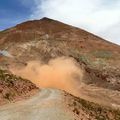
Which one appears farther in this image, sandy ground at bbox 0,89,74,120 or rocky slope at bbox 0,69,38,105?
rocky slope at bbox 0,69,38,105

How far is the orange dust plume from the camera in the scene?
3819 inches

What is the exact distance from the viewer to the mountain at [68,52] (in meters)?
103

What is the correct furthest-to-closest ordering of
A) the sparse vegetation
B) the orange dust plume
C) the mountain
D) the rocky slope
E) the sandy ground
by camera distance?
the mountain < the orange dust plume < the rocky slope < the sparse vegetation < the sandy ground

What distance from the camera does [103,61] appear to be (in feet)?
384

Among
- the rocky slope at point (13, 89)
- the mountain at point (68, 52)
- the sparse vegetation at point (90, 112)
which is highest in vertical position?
the mountain at point (68, 52)

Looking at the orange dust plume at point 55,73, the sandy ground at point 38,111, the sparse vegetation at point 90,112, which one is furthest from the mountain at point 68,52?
the sandy ground at point 38,111

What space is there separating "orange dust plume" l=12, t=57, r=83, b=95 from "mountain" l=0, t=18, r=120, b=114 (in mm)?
831

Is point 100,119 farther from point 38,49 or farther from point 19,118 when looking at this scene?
point 38,49

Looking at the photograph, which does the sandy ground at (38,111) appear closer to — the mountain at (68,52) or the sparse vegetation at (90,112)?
the sparse vegetation at (90,112)

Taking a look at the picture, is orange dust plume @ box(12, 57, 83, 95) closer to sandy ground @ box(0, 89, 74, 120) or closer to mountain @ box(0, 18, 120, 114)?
mountain @ box(0, 18, 120, 114)

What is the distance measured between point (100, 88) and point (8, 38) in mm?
47462

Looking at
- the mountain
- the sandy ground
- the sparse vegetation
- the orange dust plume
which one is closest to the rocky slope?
the sandy ground

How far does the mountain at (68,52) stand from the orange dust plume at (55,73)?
831 millimetres

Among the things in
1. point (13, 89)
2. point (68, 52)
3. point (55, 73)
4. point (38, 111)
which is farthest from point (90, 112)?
point (68, 52)
